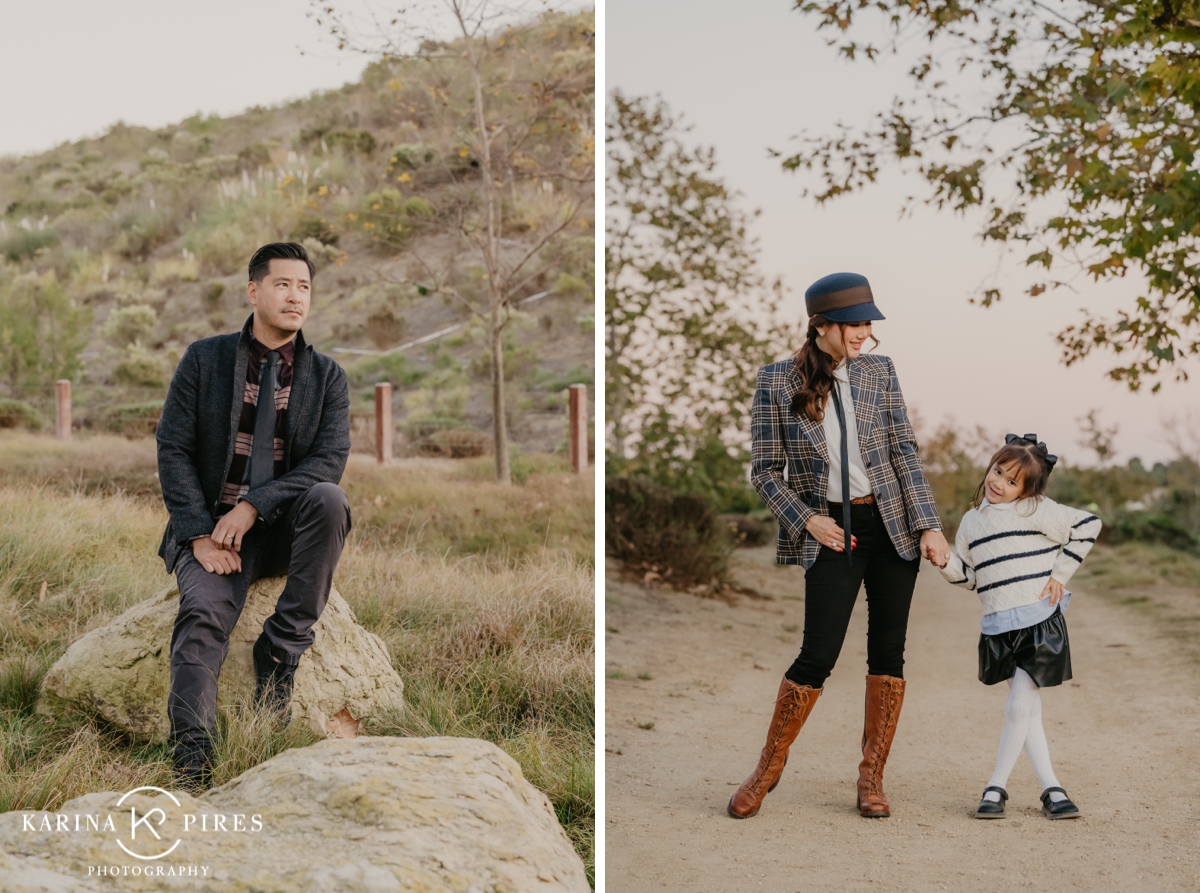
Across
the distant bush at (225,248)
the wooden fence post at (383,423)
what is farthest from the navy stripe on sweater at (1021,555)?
the distant bush at (225,248)

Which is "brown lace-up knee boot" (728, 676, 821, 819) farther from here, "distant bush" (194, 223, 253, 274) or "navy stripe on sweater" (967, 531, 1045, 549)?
"distant bush" (194, 223, 253, 274)

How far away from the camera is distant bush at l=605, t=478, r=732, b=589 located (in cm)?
835

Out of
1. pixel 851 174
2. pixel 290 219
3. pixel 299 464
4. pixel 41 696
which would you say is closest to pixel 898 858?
pixel 299 464

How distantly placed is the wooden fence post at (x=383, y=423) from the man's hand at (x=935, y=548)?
10.9 ft

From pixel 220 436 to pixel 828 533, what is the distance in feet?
5.89

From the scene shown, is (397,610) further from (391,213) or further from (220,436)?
(391,213)

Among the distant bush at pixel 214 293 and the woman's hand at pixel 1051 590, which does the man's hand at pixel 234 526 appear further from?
the distant bush at pixel 214 293

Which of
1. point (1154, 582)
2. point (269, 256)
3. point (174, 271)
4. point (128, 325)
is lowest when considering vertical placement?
point (1154, 582)

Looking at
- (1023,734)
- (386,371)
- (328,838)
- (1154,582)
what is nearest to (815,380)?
(1023,734)

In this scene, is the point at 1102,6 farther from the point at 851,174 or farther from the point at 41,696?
the point at 41,696

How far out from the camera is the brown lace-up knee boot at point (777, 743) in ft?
10.3

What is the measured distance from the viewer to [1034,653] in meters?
3.14

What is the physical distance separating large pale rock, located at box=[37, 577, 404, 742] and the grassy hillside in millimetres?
2824

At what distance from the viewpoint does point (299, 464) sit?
300cm
